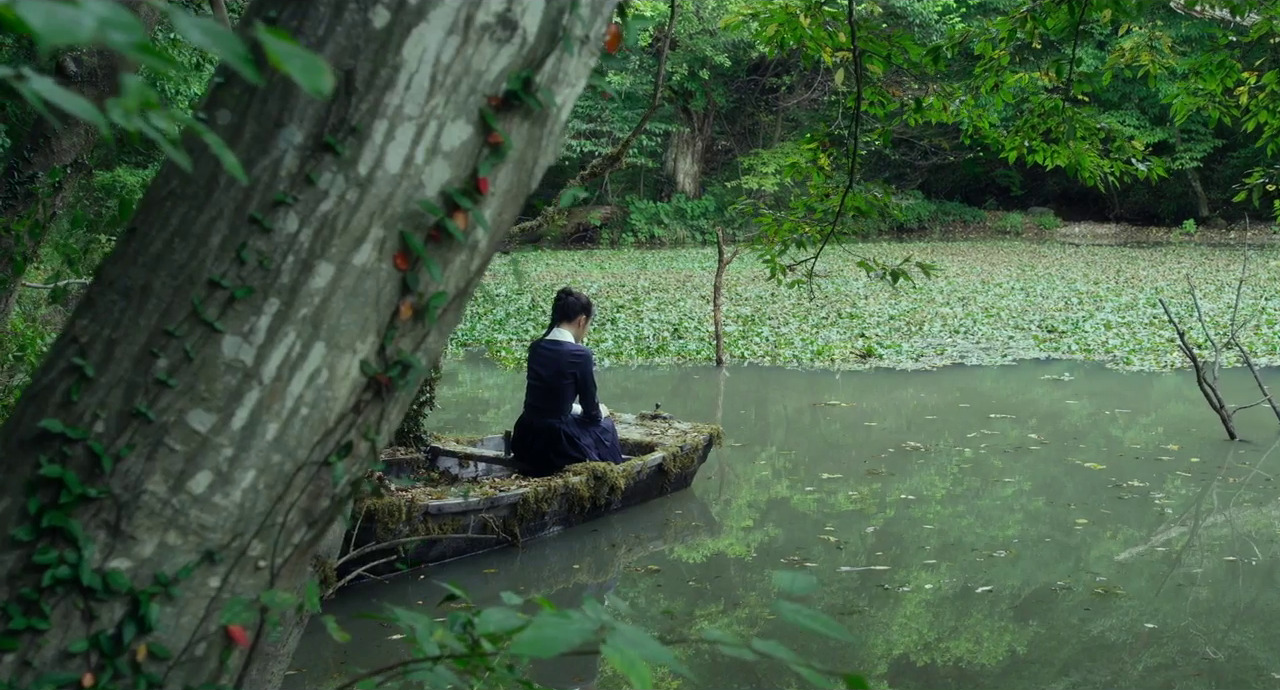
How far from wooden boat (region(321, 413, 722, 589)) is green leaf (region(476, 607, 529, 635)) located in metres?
3.93

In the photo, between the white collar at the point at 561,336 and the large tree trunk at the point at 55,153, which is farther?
the white collar at the point at 561,336

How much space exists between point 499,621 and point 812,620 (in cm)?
35

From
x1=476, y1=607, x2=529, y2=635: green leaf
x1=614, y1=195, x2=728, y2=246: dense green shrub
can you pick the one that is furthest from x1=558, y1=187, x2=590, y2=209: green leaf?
x1=614, y1=195, x2=728, y2=246: dense green shrub

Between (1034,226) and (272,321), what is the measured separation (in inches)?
1252

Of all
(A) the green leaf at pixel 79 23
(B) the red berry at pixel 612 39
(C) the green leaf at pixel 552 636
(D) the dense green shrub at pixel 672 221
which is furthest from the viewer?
(D) the dense green shrub at pixel 672 221

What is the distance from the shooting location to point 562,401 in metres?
7.41

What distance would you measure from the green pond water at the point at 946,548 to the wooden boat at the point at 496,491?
0.13 meters

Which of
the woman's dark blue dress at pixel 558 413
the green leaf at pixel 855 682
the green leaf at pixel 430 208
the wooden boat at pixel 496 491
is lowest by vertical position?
the wooden boat at pixel 496 491

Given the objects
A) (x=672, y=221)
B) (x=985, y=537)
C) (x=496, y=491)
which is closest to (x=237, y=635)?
(x=496, y=491)

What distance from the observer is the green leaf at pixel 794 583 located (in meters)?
1.45

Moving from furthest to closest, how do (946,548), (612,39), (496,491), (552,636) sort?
(946,548), (496,491), (612,39), (552,636)

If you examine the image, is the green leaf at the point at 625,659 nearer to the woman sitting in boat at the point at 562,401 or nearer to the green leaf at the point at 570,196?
the green leaf at the point at 570,196

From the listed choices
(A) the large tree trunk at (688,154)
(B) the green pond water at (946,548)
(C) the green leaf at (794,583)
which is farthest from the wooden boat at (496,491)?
(A) the large tree trunk at (688,154)

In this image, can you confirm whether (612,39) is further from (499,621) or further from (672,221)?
(672,221)
